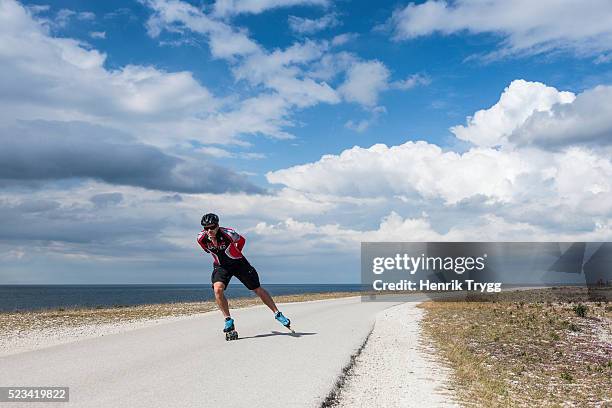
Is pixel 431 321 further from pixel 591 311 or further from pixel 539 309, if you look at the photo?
pixel 591 311

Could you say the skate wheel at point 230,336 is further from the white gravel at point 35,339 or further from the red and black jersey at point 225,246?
the white gravel at point 35,339

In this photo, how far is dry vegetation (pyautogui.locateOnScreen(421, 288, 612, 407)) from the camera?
9562mm

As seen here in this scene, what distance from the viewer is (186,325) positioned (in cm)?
1555

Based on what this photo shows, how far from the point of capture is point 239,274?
39.0ft

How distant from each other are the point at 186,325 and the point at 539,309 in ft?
Answer: 77.9

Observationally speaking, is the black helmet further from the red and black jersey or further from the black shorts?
the black shorts

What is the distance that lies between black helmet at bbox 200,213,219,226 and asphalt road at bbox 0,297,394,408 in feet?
8.60

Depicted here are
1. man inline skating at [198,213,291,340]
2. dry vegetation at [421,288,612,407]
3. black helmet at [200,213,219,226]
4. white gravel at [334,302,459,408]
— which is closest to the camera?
white gravel at [334,302,459,408]

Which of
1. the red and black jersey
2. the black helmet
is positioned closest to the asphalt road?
the red and black jersey

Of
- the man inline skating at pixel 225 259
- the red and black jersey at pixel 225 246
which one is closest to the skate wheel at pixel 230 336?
the man inline skating at pixel 225 259

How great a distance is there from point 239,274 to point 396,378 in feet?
14.1

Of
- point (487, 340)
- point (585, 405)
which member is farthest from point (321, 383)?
point (487, 340)

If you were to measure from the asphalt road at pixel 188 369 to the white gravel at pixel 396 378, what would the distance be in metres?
0.38

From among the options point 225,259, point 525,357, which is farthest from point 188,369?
point 525,357
